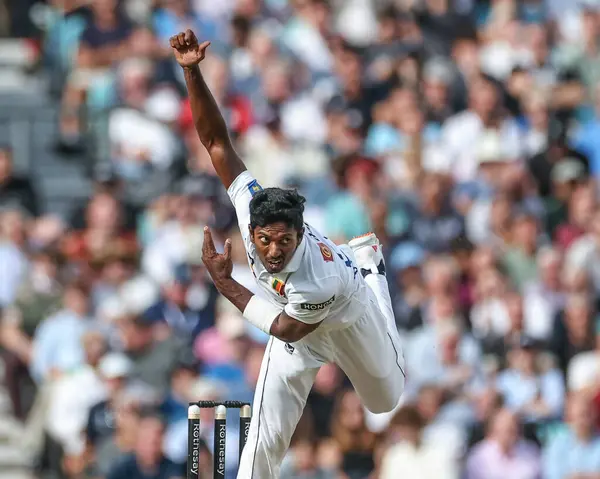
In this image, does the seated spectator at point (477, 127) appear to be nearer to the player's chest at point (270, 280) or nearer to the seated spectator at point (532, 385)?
the seated spectator at point (532, 385)

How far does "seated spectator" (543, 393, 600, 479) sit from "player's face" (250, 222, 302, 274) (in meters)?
4.71

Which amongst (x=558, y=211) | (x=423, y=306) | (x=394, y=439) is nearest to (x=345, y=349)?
(x=394, y=439)

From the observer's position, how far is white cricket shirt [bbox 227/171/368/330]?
857 cm

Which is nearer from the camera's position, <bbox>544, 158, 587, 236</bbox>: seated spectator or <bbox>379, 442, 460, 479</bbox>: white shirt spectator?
<bbox>379, 442, 460, 479</bbox>: white shirt spectator

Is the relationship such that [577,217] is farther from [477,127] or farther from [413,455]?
[413,455]

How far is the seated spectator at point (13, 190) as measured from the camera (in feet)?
50.0

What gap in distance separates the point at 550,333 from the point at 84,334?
411 cm

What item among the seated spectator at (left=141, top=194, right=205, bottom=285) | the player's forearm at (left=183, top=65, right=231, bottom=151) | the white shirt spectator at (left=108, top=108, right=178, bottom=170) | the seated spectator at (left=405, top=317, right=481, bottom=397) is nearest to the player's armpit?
the player's forearm at (left=183, top=65, right=231, bottom=151)

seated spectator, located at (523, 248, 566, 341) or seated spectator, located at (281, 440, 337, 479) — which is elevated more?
seated spectator, located at (523, 248, 566, 341)

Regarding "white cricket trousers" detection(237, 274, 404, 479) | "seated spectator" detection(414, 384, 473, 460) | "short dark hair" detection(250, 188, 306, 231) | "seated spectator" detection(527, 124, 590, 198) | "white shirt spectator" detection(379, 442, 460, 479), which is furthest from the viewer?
"seated spectator" detection(527, 124, 590, 198)

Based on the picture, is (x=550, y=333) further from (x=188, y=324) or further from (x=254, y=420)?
(x=254, y=420)

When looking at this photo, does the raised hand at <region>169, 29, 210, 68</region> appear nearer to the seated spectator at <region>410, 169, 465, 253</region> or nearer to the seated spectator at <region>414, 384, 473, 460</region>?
the seated spectator at <region>414, 384, 473, 460</region>

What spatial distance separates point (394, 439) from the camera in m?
12.6

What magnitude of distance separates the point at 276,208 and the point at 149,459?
454 centimetres
